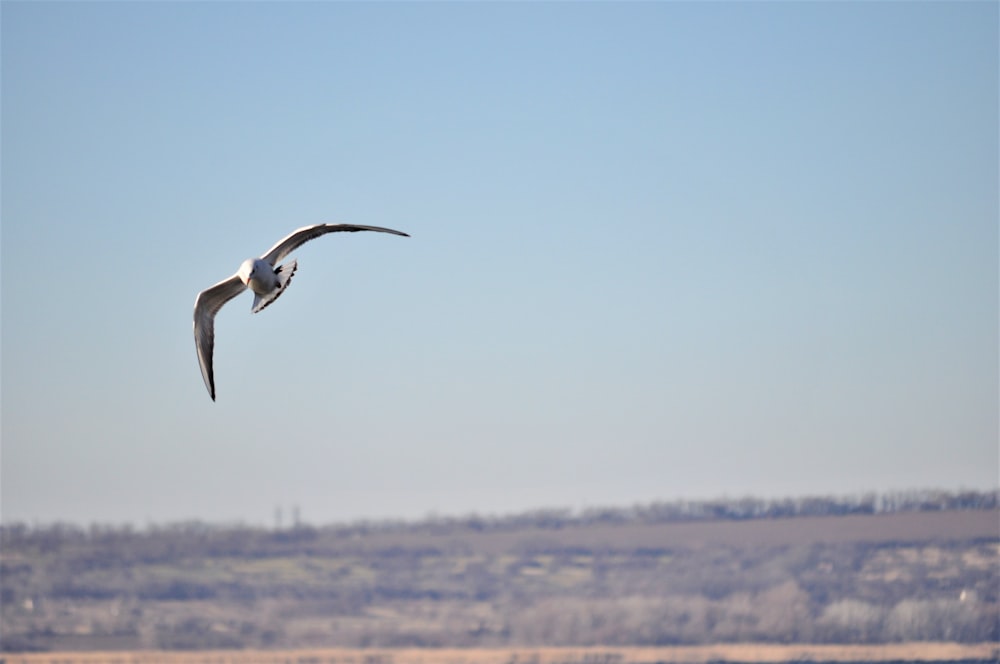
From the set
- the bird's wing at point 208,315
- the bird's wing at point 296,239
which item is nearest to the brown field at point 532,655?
the bird's wing at point 208,315

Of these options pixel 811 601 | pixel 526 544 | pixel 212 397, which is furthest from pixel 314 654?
pixel 212 397

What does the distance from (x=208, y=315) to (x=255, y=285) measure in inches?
100

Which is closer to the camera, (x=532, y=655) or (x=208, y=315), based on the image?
(x=208, y=315)

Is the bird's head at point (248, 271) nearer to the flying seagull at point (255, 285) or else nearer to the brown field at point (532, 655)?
the flying seagull at point (255, 285)

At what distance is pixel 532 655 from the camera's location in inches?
5906

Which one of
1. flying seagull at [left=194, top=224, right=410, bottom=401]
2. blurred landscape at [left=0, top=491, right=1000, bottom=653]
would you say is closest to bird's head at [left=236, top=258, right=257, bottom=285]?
flying seagull at [left=194, top=224, right=410, bottom=401]

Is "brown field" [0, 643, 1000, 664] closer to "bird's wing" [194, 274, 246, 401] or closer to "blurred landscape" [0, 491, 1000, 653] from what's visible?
"blurred landscape" [0, 491, 1000, 653]

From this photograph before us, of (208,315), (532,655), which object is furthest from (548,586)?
(208,315)

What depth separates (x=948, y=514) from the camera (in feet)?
455

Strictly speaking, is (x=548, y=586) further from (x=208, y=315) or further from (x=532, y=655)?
(x=208, y=315)

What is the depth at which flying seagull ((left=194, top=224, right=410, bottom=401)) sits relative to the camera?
24141 millimetres

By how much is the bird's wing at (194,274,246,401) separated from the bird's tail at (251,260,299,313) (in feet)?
3.97

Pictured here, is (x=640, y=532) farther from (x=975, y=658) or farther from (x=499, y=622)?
(x=975, y=658)

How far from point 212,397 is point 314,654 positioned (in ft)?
435
